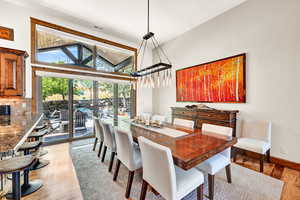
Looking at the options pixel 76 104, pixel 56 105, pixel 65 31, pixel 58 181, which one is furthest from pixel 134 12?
pixel 58 181

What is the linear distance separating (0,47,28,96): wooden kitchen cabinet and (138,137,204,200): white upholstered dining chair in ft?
10.0

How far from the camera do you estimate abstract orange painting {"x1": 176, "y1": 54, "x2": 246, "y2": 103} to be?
114 inches

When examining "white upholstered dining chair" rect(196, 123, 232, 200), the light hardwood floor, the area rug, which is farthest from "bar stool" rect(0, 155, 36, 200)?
"white upholstered dining chair" rect(196, 123, 232, 200)

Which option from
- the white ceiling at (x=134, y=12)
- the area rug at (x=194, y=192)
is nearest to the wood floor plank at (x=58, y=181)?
the area rug at (x=194, y=192)

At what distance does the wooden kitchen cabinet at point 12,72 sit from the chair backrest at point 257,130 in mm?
4891

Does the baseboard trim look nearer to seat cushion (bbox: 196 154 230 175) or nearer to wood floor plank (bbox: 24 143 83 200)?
seat cushion (bbox: 196 154 230 175)

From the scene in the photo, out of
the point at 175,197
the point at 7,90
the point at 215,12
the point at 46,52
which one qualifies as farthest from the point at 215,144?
the point at 46,52

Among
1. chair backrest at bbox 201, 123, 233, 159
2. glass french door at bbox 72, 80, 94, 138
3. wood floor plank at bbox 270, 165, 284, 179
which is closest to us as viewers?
chair backrest at bbox 201, 123, 233, 159

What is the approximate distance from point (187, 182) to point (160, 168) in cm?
33

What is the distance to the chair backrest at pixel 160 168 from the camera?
1.13 m

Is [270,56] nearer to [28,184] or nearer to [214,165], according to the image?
[214,165]

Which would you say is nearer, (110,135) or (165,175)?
(165,175)

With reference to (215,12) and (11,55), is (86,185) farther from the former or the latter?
(215,12)

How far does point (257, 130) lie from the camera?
8.41 ft
